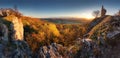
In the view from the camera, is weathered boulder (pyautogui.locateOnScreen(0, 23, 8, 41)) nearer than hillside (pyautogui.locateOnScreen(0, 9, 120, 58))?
No

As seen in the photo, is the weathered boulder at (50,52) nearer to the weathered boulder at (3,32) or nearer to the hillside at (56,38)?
the hillside at (56,38)

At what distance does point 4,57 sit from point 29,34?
53.9 ft

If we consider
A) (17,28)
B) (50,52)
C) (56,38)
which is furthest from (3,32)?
(56,38)

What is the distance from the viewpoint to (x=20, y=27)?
362 feet

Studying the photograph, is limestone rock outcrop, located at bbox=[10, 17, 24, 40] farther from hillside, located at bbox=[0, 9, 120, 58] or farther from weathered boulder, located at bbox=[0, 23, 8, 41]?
weathered boulder, located at bbox=[0, 23, 8, 41]

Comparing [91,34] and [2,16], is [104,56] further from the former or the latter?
[2,16]

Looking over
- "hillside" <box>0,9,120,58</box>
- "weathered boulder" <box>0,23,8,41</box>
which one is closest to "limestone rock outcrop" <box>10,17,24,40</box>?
"hillside" <box>0,9,120,58</box>

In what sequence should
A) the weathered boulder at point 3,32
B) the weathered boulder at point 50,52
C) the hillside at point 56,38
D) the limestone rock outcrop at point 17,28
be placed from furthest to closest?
the limestone rock outcrop at point 17,28, the weathered boulder at point 3,32, the weathered boulder at point 50,52, the hillside at point 56,38

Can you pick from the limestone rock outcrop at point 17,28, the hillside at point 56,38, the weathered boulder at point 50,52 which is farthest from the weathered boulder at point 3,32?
the weathered boulder at point 50,52

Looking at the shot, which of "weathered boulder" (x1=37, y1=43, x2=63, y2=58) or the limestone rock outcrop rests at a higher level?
the limestone rock outcrop

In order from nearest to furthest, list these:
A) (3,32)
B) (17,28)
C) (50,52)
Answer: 1. (50,52)
2. (3,32)
3. (17,28)

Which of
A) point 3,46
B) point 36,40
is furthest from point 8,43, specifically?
point 36,40

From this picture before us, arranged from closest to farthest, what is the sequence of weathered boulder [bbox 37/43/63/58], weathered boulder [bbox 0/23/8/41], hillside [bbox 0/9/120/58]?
hillside [bbox 0/9/120/58]
weathered boulder [bbox 37/43/63/58]
weathered boulder [bbox 0/23/8/41]

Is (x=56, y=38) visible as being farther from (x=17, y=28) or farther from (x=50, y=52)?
(x=50, y=52)
